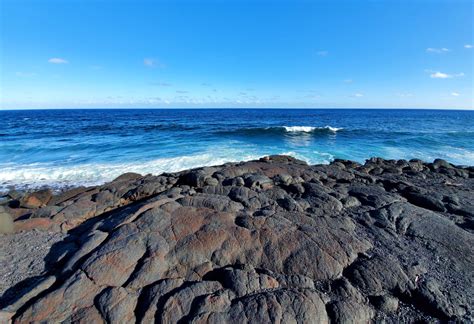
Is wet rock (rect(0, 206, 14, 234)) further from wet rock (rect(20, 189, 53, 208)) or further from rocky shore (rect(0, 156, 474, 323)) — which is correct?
wet rock (rect(20, 189, 53, 208))

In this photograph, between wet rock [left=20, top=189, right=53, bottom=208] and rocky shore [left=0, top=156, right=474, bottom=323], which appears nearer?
rocky shore [left=0, top=156, right=474, bottom=323]

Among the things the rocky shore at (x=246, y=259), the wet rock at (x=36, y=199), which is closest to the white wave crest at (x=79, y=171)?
the wet rock at (x=36, y=199)

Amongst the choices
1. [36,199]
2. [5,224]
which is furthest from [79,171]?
[5,224]

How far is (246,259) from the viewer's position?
187 inches

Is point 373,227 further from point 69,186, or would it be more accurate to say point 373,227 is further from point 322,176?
point 69,186

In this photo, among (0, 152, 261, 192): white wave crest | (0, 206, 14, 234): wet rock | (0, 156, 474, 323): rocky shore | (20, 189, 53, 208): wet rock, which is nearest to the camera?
(0, 156, 474, 323): rocky shore

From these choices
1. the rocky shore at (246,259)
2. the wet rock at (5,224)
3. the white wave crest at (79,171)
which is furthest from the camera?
the white wave crest at (79,171)

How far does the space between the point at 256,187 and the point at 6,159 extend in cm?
1877

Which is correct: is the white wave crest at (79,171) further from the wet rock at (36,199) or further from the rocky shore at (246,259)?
the rocky shore at (246,259)

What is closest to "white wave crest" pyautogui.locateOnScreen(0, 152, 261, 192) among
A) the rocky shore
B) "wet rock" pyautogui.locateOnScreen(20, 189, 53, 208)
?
"wet rock" pyautogui.locateOnScreen(20, 189, 53, 208)

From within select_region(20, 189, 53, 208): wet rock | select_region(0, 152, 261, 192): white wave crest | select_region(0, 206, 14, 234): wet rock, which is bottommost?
select_region(0, 152, 261, 192): white wave crest

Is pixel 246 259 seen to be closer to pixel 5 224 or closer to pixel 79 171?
pixel 5 224

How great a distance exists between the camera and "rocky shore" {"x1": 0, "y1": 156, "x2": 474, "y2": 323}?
3.72 m

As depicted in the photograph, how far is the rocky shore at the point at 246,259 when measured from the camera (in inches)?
147
